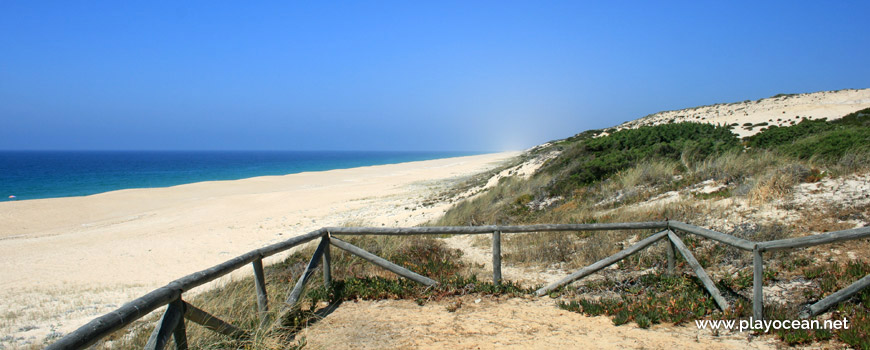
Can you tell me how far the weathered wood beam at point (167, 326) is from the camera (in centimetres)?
358

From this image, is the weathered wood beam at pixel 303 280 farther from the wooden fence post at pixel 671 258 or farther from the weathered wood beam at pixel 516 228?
the wooden fence post at pixel 671 258

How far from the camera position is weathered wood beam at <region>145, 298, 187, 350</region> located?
358 centimetres

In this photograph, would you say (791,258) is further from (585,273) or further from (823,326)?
(585,273)

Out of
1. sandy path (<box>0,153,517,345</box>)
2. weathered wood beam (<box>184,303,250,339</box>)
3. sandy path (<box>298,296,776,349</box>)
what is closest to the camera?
weathered wood beam (<box>184,303,250,339</box>)

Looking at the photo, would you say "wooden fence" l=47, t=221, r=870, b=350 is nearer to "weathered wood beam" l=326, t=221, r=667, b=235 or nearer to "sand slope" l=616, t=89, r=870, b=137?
"weathered wood beam" l=326, t=221, r=667, b=235

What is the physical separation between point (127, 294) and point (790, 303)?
11.6m

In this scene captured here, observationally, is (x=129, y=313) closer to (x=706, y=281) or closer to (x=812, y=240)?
(x=706, y=281)

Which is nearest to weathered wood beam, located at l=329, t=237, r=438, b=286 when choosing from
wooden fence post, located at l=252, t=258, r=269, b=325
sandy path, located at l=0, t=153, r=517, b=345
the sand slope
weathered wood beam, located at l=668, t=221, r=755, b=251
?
wooden fence post, located at l=252, t=258, r=269, b=325

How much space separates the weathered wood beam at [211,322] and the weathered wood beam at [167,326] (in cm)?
12

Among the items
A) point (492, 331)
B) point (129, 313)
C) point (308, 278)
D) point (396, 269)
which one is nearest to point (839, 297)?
point (492, 331)

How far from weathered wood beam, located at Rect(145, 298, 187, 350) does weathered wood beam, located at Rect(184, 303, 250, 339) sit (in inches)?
4.9

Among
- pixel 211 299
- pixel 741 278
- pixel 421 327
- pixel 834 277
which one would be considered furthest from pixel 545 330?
pixel 211 299

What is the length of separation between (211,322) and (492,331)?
2.83 metres

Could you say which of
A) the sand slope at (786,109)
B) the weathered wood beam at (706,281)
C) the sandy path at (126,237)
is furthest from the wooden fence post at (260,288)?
the sand slope at (786,109)
